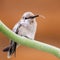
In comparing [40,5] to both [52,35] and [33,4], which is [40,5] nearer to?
[33,4]

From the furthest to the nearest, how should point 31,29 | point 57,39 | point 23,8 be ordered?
1. point 57,39
2. point 23,8
3. point 31,29

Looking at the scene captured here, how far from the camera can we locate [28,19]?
0.90 metres

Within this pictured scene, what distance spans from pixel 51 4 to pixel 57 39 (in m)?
0.26

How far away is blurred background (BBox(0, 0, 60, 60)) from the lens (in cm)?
181

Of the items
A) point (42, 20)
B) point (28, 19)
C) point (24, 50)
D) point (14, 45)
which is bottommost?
point (14, 45)

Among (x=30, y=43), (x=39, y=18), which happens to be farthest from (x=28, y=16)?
(x=39, y=18)

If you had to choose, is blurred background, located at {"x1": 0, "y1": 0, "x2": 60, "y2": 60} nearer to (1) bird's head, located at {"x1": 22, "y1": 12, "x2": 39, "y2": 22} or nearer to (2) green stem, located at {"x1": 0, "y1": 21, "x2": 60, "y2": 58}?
(1) bird's head, located at {"x1": 22, "y1": 12, "x2": 39, "y2": 22}

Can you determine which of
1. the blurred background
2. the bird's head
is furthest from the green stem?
the blurred background

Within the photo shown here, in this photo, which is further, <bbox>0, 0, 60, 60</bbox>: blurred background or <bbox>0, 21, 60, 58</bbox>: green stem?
<bbox>0, 0, 60, 60</bbox>: blurred background

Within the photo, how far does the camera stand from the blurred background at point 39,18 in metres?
1.81

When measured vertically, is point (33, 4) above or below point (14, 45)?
above

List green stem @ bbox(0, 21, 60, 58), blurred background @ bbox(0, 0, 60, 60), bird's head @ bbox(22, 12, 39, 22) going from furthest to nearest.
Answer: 1. blurred background @ bbox(0, 0, 60, 60)
2. bird's head @ bbox(22, 12, 39, 22)
3. green stem @ bbox(0, 21, 60, 58)

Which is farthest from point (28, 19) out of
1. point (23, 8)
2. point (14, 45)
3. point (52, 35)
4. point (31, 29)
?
point (52, 35)

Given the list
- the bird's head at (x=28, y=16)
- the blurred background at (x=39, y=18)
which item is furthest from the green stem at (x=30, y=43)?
the blurred background at (x=39, y=18)
